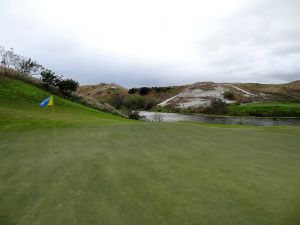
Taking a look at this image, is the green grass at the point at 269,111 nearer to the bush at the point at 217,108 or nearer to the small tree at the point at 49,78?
the bush at the point at 217,108

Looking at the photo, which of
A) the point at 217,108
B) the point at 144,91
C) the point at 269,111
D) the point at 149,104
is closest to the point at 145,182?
the point at 269,111

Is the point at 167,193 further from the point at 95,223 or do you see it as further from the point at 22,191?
the point at 22,191

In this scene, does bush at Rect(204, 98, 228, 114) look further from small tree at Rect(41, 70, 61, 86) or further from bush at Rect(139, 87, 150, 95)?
bush at Rect(139, 87, 150, 95)

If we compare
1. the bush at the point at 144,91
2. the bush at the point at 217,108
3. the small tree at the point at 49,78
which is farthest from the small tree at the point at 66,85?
the bush at the point at 144,91

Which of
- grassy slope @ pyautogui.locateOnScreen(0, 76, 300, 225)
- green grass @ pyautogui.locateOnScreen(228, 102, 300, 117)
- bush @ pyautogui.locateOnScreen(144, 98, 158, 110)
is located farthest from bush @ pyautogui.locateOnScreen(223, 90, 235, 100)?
grassy slope @ pyautogui.locateOnScreen(0, 76, 300, 225)

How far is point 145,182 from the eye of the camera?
272 inches

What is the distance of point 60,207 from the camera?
570cm

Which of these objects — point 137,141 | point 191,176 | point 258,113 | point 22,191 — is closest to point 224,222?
point 191,176

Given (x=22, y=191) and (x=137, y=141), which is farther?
(x=137, y=141)

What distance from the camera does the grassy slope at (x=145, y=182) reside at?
531cm

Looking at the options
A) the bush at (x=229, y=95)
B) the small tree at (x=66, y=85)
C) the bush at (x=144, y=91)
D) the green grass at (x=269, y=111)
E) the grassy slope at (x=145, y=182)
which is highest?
the bush at (x=144, y=91)

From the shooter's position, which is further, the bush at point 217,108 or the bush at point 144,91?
the bush at point 144,91

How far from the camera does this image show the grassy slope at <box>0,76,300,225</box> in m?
5.31

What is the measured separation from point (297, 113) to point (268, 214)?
68593 millimetres
